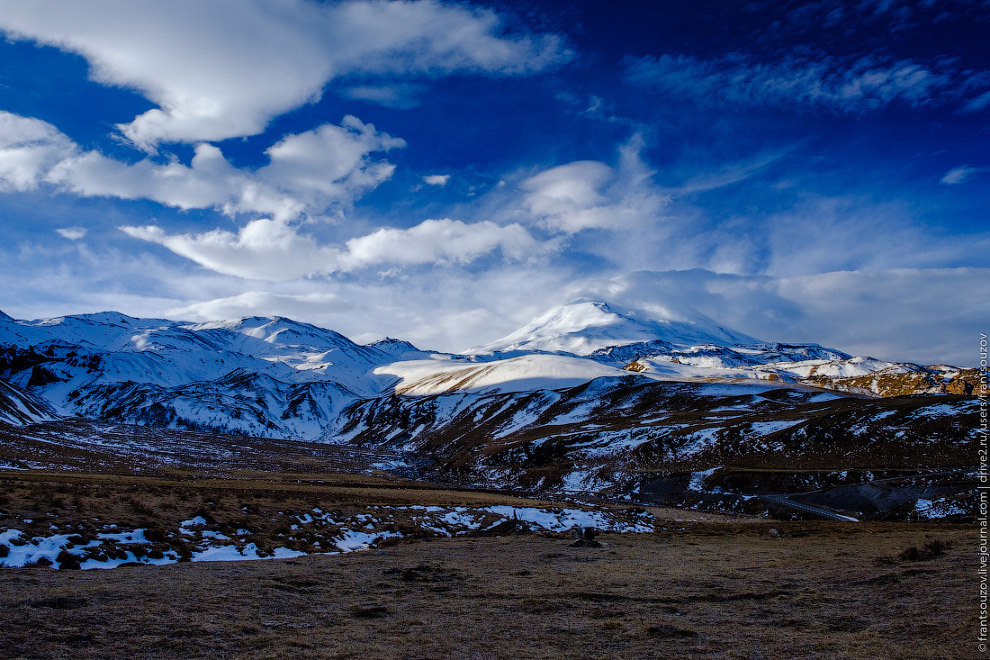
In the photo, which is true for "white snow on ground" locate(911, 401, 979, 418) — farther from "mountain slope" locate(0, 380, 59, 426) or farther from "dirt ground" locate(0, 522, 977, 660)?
"mountain slope" locate(0, 380, 59, 426)

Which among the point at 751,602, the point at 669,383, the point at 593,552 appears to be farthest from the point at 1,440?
the point at 669,383

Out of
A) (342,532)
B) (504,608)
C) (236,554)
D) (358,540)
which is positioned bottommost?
(358,540)

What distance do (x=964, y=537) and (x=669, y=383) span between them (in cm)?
11050

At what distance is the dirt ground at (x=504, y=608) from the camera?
30.8 feet

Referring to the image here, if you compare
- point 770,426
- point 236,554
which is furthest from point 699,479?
point 236,554

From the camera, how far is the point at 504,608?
12.7 meters

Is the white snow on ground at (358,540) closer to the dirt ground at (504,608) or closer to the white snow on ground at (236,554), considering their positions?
the white snow on ground at (236,554)

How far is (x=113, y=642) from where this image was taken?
930 cm

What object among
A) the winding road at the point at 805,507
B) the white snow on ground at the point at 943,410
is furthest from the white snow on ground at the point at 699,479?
the white snow on ground at the point at 943,410

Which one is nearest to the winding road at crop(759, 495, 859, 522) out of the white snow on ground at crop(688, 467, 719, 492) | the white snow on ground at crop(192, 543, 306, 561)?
the white snow on ground at crop(688, 467, 719, 492)

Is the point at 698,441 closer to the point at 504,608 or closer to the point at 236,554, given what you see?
the point at 236,554

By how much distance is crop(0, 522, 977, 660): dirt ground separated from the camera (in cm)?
940

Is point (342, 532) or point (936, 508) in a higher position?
point (936, 508)

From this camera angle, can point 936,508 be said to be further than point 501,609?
Yes
